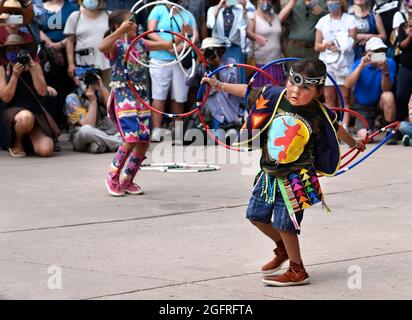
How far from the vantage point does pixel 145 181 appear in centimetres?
1068

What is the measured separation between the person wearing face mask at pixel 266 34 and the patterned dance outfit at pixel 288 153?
302 inches

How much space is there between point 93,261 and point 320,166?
163 centimetres

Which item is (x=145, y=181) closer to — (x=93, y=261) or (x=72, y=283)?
(x=93, y=261)

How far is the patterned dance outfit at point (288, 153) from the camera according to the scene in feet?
20.8

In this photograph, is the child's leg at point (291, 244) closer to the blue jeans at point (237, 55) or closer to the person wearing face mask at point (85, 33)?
the blue jeans at point (237, 55)

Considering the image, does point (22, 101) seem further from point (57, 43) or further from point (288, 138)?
point (288, 138)

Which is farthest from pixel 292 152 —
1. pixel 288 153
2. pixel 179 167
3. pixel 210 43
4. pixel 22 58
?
pixel 210 43

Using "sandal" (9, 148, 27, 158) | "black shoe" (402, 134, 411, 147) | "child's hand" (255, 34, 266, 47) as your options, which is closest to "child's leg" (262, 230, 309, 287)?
"sandal" (9, 148, 27, 158)

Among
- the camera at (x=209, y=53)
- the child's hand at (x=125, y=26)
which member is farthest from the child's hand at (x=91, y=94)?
the child's hand at (x=125, y=26)

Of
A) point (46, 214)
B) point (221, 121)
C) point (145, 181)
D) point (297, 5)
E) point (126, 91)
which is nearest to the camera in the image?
point (46, 214)

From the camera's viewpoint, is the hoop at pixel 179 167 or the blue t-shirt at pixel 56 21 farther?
the blue t-shirt at pixel 56 21

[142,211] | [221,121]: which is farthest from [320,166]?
[221,121]

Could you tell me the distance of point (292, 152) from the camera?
636 cm

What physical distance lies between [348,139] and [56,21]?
7962 mm
